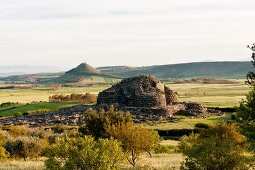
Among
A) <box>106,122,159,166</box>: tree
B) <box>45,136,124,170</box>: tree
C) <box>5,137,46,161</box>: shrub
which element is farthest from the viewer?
<box>5,137,46,161</box>: shrub

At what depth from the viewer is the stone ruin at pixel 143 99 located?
85.2 meters

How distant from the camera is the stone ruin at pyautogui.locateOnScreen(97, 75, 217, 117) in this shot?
8519 cm

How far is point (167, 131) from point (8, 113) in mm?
45721

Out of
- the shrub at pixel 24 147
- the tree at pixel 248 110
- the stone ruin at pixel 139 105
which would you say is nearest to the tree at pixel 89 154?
the tree at pixel 248 110

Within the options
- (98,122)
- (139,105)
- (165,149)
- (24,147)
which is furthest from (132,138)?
(139,105)

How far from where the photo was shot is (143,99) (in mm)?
87188

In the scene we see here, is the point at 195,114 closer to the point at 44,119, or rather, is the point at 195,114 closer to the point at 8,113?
the point at 44,119

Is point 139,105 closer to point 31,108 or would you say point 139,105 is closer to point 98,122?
point 31,108

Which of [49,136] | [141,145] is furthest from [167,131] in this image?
[141,145]

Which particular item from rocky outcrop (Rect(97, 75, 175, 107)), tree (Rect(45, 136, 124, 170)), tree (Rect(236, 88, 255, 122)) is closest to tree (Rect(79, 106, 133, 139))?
tree (Rect(236, 88, 255, 122))

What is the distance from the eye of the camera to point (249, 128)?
89.7ft

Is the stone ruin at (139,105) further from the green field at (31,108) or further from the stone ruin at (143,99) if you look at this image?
the green field at (31,108)

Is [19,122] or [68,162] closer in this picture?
[68,162]

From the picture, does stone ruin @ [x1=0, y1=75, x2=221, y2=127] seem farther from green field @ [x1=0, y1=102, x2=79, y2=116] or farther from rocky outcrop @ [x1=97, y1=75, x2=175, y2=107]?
green field @ [x1=0, y1=102, x2=79, y2=116]
